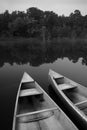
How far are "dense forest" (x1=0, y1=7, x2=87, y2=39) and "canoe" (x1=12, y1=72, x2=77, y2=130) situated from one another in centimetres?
5592

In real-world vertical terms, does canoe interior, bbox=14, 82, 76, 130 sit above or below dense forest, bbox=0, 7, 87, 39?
below

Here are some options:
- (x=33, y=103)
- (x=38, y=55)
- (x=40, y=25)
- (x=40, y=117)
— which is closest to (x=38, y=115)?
(x=40, y=117)

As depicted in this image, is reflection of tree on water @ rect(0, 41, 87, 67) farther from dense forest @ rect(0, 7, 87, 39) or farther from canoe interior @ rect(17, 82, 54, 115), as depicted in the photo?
dense forest @ rect(0, 7, 87, 39)

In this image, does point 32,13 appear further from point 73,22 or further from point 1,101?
point 1,101

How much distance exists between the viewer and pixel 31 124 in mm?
6457

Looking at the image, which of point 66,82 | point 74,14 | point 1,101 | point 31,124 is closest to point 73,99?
point 66,82

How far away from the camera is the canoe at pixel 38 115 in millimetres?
6199

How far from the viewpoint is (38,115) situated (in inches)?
276

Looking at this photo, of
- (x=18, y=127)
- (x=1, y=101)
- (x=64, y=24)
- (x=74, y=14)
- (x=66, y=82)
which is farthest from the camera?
(x=74, y=14)

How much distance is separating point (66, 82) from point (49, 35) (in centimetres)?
5687

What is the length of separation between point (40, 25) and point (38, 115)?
65109 mm

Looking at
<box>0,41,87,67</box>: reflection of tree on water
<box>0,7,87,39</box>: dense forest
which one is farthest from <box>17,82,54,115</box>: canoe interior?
<box>0,7,87,39</box>: dense forest

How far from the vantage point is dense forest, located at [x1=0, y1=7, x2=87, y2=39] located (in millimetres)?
63094

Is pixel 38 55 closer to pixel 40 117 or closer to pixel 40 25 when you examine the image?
pixel 40 117
